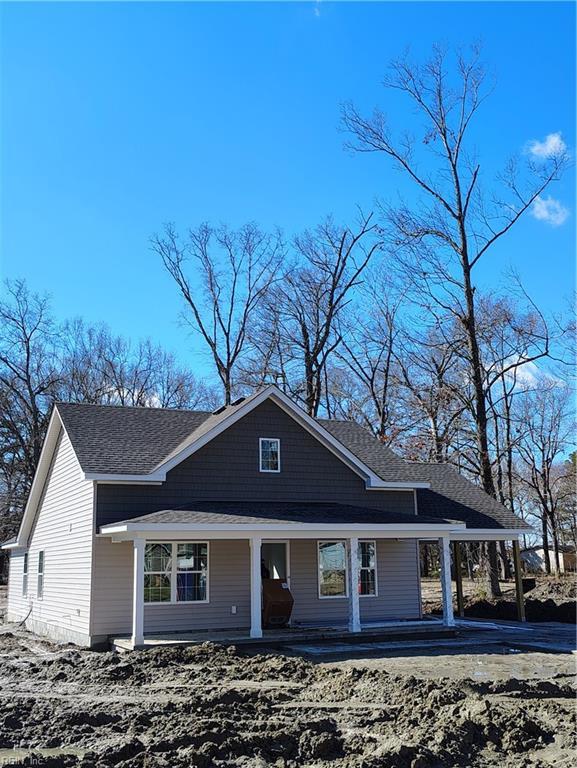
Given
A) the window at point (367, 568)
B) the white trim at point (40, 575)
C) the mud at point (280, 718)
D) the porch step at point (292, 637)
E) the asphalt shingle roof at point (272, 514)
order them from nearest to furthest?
the mud at point (280, 718) → the porch step at point (292, 637) → the asphalt shingle roof at point (272, 514) → the window at point (367, 568) → the white trim at point (40, 575)

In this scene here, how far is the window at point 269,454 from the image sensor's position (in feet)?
62.8

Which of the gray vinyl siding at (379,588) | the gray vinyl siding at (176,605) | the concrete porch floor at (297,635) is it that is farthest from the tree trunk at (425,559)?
the gray vinyl siding at (176,605)

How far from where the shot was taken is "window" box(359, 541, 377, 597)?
19.7 metres

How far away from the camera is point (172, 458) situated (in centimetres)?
1766

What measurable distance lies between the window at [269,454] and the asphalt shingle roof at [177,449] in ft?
3.95

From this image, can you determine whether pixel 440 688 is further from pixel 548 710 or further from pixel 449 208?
pixel 449 208

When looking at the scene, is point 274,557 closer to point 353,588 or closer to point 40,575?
point 353,588

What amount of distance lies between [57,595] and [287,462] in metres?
6.73

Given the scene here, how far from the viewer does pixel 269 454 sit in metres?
19.2

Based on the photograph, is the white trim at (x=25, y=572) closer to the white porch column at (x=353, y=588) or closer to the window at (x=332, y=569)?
the window at (x=332, y=569)

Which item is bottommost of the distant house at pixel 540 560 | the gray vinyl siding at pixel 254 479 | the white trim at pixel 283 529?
the distant house at pixel 540 560

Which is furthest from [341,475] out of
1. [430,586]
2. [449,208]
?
[430,586]

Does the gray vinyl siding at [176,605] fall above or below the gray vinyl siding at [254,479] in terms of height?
below

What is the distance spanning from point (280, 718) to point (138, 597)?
683cm
